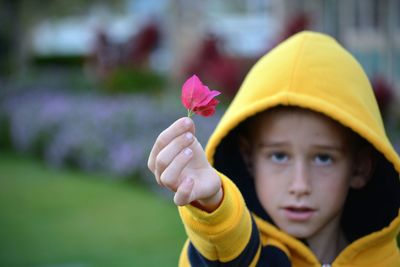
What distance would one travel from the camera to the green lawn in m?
5.58

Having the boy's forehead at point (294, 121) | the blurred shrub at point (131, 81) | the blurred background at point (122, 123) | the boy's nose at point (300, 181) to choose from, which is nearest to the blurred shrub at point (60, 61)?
the blurred background at point (122, 123)

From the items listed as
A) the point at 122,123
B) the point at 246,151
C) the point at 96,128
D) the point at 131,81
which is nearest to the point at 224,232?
the point at 246,151

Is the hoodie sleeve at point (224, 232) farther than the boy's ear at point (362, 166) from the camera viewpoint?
No

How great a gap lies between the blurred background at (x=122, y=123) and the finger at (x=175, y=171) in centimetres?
373

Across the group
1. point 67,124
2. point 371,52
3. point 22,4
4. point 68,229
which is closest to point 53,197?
point 68,229

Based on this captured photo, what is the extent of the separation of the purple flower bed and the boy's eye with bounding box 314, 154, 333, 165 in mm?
4709

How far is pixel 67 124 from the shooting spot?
31.7ft

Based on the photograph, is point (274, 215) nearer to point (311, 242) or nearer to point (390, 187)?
point (311, 242)

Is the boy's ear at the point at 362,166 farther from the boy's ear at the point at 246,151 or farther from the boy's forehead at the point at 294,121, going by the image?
the boy's ear at the point at 246,151

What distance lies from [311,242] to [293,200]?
238 mm

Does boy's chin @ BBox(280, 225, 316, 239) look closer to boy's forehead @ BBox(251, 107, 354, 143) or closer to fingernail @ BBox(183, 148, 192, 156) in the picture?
boy's forehead @ BBox(251, 107, 354, 143)

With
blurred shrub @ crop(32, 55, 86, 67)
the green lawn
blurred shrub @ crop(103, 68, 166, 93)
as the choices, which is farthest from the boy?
blurred shrub @ crop(32, 55, 86, 67)

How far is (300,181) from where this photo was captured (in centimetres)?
217

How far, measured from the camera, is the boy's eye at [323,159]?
2239 millimetres
